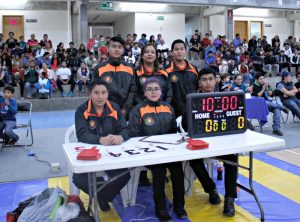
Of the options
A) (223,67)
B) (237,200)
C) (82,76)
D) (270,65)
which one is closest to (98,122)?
(237,200)

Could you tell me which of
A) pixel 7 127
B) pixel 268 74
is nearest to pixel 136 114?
pixel 7 127

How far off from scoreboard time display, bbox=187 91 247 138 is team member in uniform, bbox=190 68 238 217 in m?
0.32

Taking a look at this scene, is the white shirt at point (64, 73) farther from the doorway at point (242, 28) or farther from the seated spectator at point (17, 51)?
the doorway at point (242, 28)

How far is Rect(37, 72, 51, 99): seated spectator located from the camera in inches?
506

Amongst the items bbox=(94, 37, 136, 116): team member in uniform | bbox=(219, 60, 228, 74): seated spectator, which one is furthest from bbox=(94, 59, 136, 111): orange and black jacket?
bbox=(219, 60, 228, 74): seated spectator

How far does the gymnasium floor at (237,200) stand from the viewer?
3785 mm

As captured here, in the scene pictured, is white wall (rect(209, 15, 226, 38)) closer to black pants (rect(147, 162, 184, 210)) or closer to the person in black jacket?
the person in black jacket

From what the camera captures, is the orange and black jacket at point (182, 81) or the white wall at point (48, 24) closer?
the orange and black jacket at point (182, 81)

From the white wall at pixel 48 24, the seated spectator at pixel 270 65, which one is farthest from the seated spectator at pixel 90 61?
the seated spectator at pixel 270 65

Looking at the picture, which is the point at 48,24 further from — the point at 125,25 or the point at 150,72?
the point at 150,72

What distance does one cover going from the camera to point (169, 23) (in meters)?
22.1

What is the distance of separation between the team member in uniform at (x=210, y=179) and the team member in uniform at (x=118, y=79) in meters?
0.91

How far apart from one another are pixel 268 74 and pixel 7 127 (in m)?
14.4

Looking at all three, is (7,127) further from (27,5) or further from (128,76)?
(27,5)
